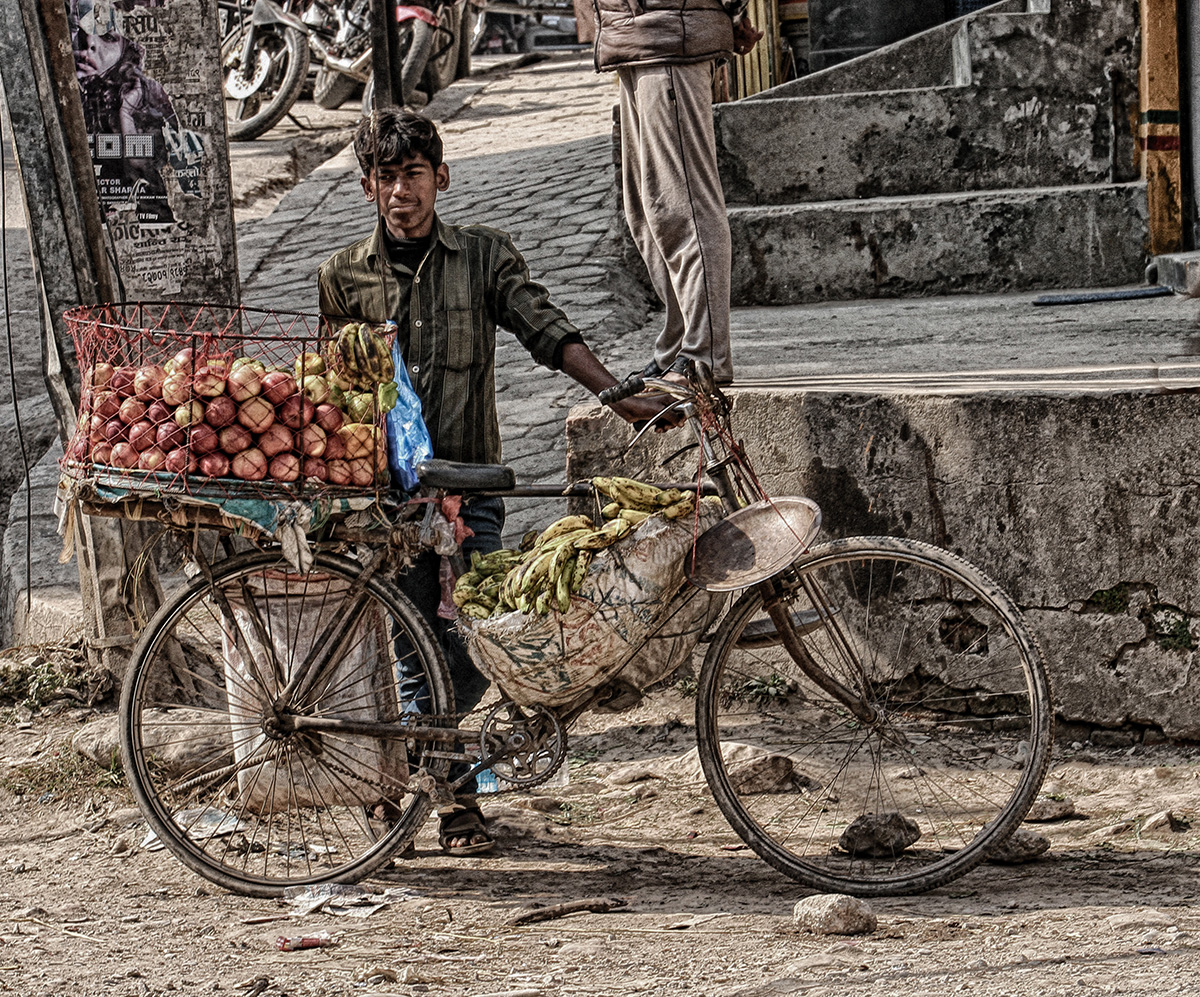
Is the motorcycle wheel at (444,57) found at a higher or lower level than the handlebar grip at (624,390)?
higher

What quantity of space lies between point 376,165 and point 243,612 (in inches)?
49.1

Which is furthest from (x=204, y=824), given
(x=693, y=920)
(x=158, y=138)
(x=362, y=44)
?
(x=362, y=44)

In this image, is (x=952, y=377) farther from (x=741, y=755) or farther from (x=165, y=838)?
(x=165, y=838)

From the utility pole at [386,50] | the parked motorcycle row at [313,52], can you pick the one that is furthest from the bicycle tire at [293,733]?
Answer: the parked motorcycle row at [313,52]

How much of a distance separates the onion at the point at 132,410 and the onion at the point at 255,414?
246 millimetres

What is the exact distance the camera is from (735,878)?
379cm

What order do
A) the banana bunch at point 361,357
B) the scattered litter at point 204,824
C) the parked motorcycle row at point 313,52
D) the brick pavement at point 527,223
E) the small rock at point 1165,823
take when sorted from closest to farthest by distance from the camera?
the banana bunch at point 361,357, the small rock at point 1165,823, the scattered litter at point 204,824, the brick pavement at point 527,223, the parked motorcycle row at point 313,52

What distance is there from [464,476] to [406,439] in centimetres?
20

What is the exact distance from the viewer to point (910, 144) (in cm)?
776

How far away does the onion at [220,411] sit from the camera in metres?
3.52

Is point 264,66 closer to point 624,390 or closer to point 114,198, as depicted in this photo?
point 114,198

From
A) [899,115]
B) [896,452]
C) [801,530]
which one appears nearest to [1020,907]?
[801,530]

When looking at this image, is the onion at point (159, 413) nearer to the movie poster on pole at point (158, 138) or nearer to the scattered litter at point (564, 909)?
the scattered litter at point (564, 909)

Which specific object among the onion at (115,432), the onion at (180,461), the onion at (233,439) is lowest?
the onion at (180,461)
